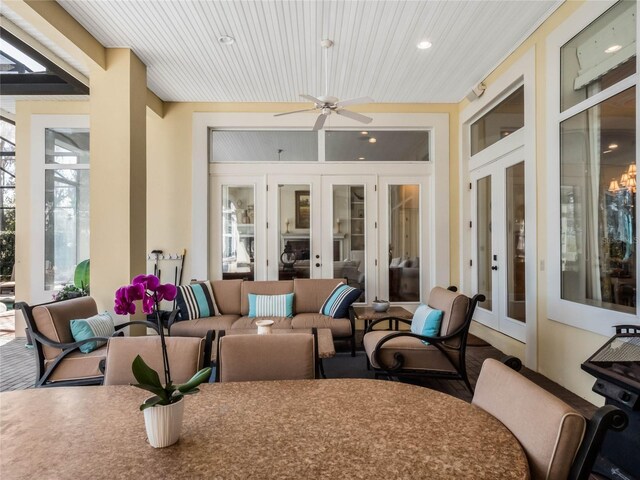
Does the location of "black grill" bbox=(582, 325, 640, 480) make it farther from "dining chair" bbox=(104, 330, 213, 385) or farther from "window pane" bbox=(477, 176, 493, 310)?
"window pane" bbox=(477, 176, 493, 310)

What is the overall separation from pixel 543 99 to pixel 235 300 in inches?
159

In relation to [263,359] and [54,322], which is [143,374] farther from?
[54,322]

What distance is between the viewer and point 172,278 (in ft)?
16.9

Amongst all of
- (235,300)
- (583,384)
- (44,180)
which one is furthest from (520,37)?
(44,180)

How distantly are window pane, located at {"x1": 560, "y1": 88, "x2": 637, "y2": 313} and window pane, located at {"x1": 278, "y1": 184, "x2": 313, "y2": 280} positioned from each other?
3286mm

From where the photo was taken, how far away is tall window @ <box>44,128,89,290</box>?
506 centimetres

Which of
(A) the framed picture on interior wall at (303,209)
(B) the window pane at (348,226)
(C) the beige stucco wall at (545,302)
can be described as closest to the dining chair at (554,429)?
(C) the beige stucco wall at (545,302)

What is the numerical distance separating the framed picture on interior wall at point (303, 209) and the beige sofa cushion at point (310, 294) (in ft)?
3.95

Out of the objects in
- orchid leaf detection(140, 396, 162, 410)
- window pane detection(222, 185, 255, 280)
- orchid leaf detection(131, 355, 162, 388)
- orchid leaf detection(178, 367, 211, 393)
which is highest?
window pane detection(222, 185, 255, 280)

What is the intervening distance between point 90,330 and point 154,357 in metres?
1.91

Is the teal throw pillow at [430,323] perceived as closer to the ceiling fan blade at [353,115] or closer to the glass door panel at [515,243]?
the glass door panel at [515,243]

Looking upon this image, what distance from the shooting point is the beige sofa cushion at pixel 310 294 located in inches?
170

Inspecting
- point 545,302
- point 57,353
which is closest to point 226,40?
point 57,353

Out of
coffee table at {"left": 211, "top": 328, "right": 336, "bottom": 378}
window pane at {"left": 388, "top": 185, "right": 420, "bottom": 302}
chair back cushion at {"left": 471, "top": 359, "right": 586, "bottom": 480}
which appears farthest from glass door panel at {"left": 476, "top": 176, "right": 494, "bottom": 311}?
chair back cushion at {"left": 471, "top": 359, "right": 586, "bottom": 480}
